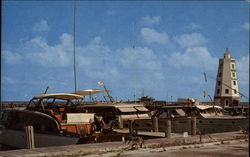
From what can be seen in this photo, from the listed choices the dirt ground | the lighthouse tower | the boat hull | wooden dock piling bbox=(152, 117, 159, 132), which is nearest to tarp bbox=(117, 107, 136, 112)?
wooden dock piling bbox=(152, 117, 159, 132)

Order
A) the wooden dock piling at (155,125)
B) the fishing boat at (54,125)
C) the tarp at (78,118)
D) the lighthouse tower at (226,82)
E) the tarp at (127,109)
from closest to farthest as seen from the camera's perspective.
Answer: the fishing boat at (54,125) → the tarp at (78,118) → the wooden dock piling at (155,125) → the tarp at (127,109) → the lighthouse tower at (226,82)

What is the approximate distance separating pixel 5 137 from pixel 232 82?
145 ft

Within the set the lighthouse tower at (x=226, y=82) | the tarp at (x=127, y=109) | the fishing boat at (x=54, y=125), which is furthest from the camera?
the lighthouse tower at (x=226, y=82)

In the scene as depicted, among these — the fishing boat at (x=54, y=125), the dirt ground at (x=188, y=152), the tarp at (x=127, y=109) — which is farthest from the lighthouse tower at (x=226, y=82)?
the dirt ground at (x=188, y=152)

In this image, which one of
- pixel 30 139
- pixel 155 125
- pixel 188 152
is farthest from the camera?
pixel 155 125

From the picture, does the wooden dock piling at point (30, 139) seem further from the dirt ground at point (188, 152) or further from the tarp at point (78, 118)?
the tarp at point (78, 118)

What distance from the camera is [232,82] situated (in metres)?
60.0

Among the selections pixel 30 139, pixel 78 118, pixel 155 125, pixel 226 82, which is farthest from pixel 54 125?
pixel 226 82

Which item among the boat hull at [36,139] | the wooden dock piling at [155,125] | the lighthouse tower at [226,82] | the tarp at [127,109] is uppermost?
the lighthouse tower at [226,82]

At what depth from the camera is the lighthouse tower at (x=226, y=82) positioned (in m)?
60.1

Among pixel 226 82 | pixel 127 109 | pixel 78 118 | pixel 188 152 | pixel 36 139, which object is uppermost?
pixel 226 82

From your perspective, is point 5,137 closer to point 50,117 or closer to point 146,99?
point 50,117

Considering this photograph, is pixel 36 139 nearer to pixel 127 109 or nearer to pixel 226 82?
pixel 127 109

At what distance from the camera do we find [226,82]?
5997 centimetres
